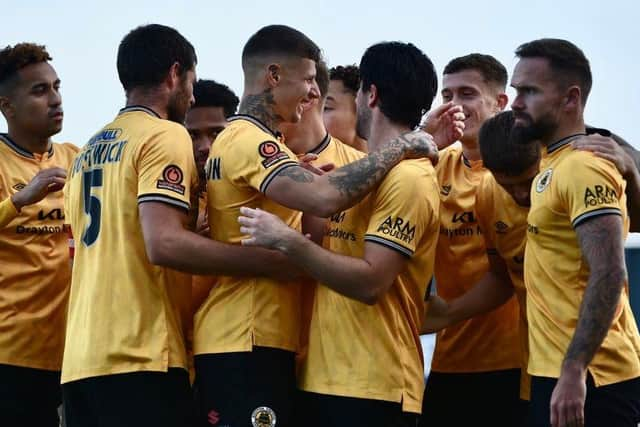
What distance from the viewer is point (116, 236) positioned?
652cm

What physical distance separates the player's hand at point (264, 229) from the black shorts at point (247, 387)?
0.62 meters

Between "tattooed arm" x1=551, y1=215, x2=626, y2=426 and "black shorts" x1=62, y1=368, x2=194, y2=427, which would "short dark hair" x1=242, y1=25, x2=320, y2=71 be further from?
"tattooed arm" x1=551, y1=215, x2=626, y2=426

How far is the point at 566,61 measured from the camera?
6352 mm

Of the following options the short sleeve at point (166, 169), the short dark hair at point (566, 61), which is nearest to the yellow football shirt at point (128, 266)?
the short sleeve at point (166, 169)

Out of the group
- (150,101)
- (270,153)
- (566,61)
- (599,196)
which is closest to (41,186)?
(150,101)

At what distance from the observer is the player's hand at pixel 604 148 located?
6.00 m

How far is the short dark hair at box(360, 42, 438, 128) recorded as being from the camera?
6.50 metres

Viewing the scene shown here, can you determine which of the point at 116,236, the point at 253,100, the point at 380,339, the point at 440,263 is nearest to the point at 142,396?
the point at 116,236

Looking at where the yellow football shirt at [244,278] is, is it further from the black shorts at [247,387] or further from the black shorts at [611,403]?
the black shorts at [611,403]

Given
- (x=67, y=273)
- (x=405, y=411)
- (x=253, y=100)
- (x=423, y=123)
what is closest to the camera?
(x=405, y=411)

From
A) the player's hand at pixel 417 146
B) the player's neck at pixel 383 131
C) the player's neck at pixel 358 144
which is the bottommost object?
the player's hand at pixel 417 146

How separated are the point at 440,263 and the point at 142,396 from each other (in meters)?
2.24

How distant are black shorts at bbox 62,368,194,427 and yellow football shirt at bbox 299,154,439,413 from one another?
0.69 meters

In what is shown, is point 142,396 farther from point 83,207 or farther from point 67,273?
point 67,273
